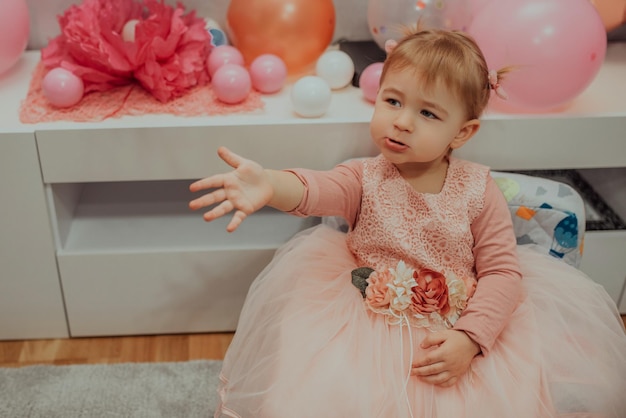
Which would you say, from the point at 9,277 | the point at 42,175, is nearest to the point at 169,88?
the point at 42,175

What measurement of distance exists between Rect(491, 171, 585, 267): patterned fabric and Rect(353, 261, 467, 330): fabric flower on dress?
300mm

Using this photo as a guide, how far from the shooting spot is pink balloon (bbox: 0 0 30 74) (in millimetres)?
1536

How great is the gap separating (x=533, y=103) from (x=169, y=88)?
29.8 inches

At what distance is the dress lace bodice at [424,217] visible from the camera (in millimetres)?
1312

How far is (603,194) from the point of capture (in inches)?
77.2

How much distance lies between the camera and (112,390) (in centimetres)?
160

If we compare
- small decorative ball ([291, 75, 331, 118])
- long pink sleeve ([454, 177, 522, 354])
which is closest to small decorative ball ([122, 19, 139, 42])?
small decorative ball ([291, 75, 331, 118])

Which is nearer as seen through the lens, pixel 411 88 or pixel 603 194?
pixel 411 88

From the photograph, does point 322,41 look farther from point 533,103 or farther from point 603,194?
point 603,194

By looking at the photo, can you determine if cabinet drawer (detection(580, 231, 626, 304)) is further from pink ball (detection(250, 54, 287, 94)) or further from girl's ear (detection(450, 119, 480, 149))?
pink ball (detection(250, 54, 287, 94))

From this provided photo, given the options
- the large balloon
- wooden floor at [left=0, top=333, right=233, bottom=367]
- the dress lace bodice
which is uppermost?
the large balloon

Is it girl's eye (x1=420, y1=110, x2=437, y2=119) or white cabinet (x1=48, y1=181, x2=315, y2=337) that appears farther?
white cabinet (x1=48, y1=181, x2=315, y2=337)

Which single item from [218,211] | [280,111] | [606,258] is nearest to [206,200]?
[218,211]

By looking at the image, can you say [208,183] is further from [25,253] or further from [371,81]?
[25,253]
